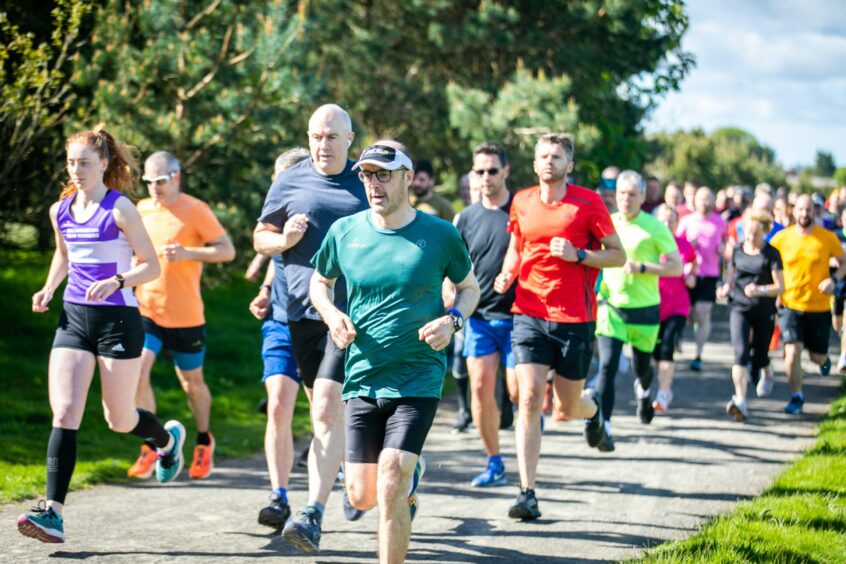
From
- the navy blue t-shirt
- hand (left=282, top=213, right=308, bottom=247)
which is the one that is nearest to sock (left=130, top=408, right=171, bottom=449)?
the navy blue t-shirt

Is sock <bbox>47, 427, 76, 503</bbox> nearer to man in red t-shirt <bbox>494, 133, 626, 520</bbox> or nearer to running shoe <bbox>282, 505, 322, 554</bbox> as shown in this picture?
running shoe <bbox>282, 505, 322, 554</bbox>

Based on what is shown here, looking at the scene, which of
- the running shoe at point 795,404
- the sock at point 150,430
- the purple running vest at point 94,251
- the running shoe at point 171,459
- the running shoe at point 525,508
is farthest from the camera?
the running shoe at point 795,404

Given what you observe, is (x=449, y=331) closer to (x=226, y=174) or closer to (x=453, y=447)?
(x=453, y=447)

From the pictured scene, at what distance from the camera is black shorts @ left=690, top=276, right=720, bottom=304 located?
14.8 m

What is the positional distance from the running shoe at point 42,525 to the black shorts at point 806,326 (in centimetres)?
855

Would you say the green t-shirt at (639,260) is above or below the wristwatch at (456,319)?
above

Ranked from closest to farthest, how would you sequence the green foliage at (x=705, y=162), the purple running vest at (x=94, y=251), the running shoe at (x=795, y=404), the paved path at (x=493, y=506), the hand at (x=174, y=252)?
the paved path at (x=493, y=506), the purple running vest at (x=94, y=251), the hand at (x=174, y=252), the running shoe at (x=795, y=404), the green foliage at (x=705, y=162)

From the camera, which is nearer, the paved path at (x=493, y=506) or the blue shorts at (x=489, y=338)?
the paved path at (x=493, y=506)

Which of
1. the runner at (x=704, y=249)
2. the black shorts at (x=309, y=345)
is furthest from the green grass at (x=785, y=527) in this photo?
the runner at (x=704, y=249)

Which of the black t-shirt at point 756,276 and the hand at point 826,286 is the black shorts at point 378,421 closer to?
the black t-shirt at point 756,276

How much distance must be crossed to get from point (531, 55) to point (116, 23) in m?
9.43

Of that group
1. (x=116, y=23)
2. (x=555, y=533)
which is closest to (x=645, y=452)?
(x=555, y=533)

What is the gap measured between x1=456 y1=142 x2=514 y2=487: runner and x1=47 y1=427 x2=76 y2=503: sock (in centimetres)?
313

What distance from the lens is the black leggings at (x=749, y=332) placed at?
437 inches
